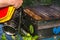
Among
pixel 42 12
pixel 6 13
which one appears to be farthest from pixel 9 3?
pixel 42 12

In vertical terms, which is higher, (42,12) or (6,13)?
(6,13)

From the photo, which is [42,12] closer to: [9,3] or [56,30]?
[56,30]

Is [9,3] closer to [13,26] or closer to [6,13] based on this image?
[6,13]

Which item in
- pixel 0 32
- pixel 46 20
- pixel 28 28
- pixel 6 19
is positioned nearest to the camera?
pixel 6 19

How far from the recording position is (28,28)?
201cm

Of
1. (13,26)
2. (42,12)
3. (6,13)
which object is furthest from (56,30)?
(6,13)

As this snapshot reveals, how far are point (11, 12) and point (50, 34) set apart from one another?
1265 mm

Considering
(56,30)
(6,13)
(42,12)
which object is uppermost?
(6,13)

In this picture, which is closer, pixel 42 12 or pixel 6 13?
pixel 6 13

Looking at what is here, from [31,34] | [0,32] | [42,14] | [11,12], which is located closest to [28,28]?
[31,34]

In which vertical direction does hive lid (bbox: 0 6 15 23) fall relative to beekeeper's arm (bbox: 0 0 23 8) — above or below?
below

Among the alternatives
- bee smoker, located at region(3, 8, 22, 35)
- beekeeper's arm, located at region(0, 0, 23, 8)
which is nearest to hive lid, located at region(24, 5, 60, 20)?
bee smoker, located at region(3, 8, 22, 35)

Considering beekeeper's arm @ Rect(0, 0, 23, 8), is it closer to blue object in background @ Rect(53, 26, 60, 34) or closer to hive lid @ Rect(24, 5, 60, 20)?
hive lid @ Rect(24, 5, 60, 20)

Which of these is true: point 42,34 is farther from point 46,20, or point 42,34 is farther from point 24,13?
point 24,13
